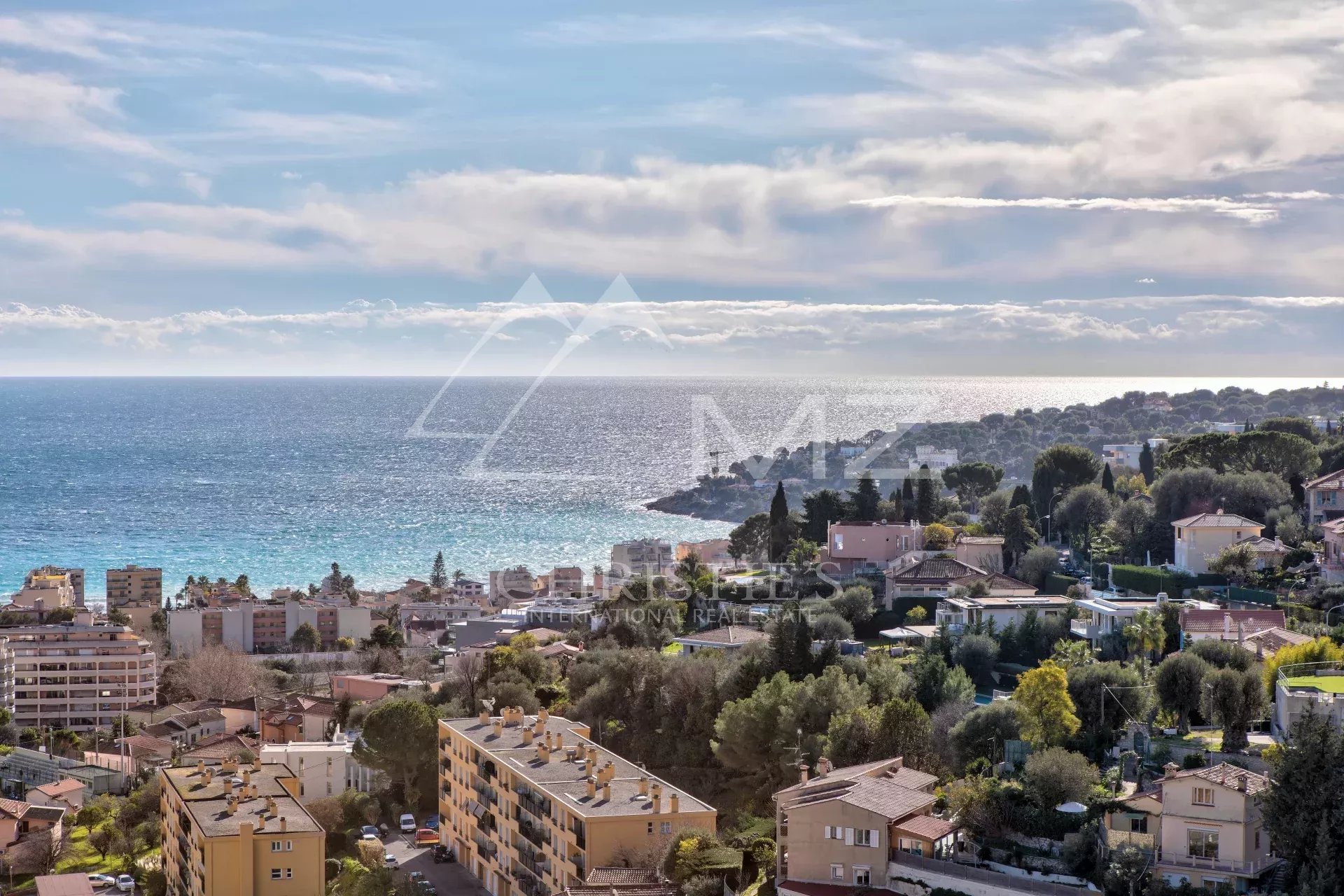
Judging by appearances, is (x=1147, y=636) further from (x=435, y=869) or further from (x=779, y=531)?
(x=779, y=531)

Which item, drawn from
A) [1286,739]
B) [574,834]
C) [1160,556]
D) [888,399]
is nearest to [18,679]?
[574,834]

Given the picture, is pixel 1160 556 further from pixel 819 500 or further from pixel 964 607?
pixel 819 500

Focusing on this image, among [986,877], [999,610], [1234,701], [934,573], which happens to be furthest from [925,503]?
[986,877]

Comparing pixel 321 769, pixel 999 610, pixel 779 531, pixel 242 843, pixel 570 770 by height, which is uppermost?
pixel 999 610

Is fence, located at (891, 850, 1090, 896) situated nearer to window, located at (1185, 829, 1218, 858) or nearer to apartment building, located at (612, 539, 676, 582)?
window, located at (1185, 829, 1218, 858)

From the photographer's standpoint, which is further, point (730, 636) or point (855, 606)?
point (855, 606)

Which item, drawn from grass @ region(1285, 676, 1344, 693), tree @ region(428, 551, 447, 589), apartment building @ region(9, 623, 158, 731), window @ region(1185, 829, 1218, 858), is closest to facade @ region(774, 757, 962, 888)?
window @ region(1185, 829, 1218, 858)
